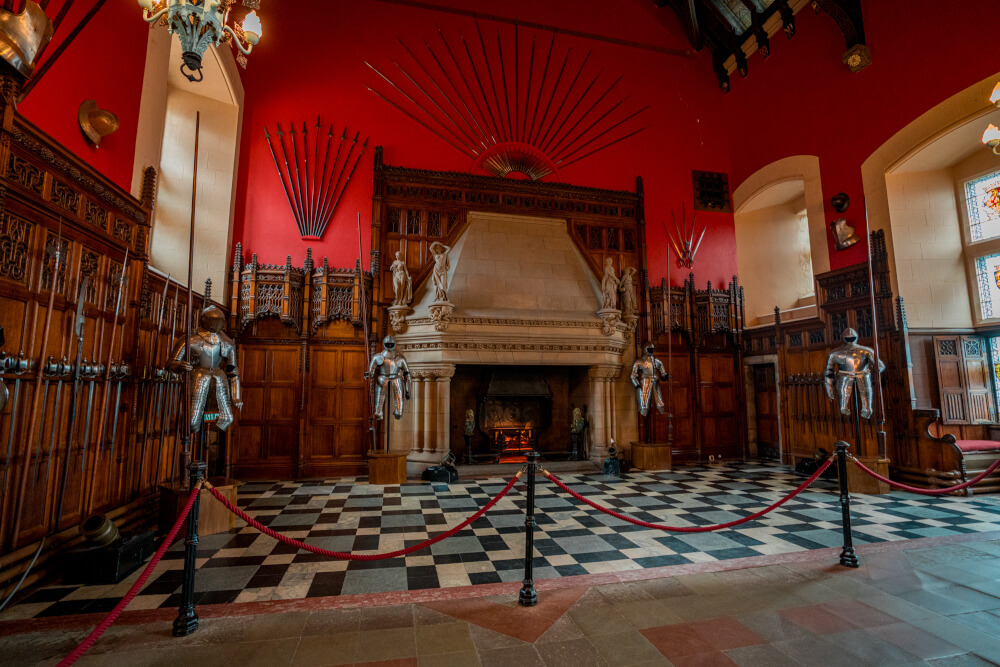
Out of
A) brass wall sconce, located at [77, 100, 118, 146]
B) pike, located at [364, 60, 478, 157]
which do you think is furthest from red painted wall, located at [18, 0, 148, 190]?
pike, located at [364, 60, 478, 157]

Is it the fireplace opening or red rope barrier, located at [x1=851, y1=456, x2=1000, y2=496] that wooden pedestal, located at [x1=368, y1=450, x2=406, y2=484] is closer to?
the fireplace opening

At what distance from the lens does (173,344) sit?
16.7 ft

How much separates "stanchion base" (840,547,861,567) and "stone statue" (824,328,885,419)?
140 inches

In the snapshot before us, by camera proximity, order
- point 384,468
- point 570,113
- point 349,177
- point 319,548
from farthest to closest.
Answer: point 570,113 < point 349,177 < point 384,468 < point 319,548

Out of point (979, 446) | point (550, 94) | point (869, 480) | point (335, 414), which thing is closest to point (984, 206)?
point (979, 446)

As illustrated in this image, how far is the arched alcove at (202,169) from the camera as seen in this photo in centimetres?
671

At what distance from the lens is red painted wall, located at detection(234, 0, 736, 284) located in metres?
7.86

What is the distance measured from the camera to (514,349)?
301 inches

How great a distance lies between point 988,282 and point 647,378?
17.1 feet

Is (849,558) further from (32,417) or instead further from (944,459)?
(32,417)

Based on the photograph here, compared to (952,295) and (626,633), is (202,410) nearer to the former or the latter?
(626,633)

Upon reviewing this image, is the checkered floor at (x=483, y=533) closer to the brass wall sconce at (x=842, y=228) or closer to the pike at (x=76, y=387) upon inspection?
the pike at (x=76, y=387)

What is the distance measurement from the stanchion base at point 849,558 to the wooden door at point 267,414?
23.1ft

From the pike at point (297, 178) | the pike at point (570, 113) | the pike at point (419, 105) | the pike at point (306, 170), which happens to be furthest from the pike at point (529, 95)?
the pike at point (297, 178)
